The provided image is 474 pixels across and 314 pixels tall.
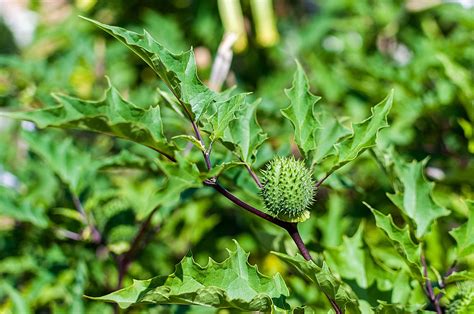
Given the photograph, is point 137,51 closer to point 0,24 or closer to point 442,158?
point 442,158

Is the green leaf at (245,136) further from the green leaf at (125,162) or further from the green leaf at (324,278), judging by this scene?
the green leaf at (125,162)

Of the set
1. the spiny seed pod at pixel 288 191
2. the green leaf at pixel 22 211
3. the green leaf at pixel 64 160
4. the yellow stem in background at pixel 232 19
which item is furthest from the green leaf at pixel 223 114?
the yellow stem in background at pixel 232 19

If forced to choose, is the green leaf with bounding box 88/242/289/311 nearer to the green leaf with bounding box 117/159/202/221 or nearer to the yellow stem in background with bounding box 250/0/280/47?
the green leaf with bounding box 117/159/202/221

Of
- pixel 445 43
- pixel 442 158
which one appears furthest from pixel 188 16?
pixel 442 158

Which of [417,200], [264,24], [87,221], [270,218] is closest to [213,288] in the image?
[270,218]

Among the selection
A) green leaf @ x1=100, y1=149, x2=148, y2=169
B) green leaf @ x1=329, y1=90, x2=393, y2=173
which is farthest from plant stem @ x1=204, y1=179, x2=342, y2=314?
green leaf @ x1=100, y1=149, x2=148, y2=169

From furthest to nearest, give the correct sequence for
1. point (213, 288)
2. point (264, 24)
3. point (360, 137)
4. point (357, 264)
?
point (264, 24) < point (357, 264) < point (360, 137) < point (213, 288)

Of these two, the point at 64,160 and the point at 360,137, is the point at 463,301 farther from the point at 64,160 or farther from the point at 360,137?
the point at 64,160
